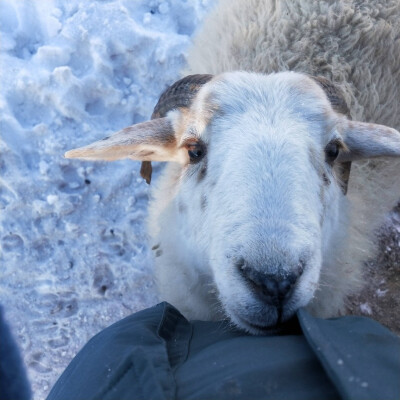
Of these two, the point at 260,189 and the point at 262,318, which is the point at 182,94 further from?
the point at 262,318

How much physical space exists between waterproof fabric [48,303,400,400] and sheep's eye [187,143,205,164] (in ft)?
3.01

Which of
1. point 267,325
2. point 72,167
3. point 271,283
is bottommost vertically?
point 72,167

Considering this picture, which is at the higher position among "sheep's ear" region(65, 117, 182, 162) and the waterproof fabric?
"sheep's ear" region(65, 117, 182, 162)

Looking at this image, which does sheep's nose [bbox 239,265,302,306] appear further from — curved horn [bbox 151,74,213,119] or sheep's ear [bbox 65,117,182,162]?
curved horn [bbox 151,74,213,119]

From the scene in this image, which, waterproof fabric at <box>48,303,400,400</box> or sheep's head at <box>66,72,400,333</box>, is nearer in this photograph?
waterproof fabric at <box>48,303,400,400</box>

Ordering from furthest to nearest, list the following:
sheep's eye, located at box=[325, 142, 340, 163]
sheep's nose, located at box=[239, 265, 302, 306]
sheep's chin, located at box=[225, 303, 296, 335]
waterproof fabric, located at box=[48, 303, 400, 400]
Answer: sheep's eye, located at box=[325, 142, 340, 163] → sheep's chin, located at box=[225, 303, 296, 335] → sheep's nose, located at box=[239, 265, 302, 306] → waterproof fabric, located at box=[48, 303, 400, 400]

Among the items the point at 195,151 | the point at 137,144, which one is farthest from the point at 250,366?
the point at 137,144

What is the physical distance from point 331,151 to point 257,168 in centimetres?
57

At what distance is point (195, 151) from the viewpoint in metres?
2.23

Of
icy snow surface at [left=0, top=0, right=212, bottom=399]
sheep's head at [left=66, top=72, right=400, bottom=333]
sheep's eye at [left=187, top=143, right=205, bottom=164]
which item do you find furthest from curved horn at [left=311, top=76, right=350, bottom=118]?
icy snow surface at [left=0, top=0, right=212, bottom=399]

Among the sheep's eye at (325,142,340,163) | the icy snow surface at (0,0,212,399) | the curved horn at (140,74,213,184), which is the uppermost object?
the curved horn at (140,74,213,184)

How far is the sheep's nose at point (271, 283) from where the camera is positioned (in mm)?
1594

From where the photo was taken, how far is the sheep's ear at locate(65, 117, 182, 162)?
2281mm

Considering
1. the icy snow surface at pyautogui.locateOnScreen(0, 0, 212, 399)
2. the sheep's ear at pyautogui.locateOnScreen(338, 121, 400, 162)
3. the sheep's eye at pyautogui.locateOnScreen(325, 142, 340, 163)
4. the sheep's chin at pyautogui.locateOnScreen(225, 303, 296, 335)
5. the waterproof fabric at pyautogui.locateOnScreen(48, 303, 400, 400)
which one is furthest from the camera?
the icy snow surface at pyautogui.locateOnScreen(0, 0, 212, 399)
